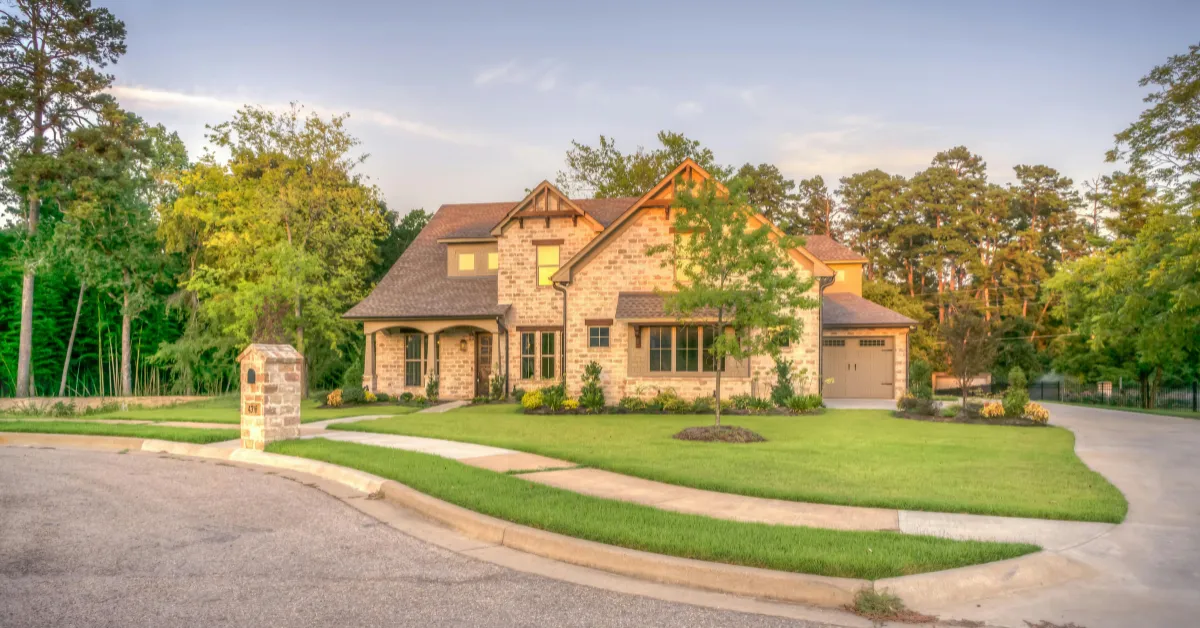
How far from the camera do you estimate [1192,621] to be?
5.09 m

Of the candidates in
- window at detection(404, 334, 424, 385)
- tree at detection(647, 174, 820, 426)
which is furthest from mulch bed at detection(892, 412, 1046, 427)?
window at detection(404, 334, 424, 385)

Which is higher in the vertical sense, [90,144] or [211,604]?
[90,144]

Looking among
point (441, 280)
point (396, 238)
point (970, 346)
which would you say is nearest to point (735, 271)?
point (970, 346)

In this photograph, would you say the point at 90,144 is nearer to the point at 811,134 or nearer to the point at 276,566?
the point at 811,134

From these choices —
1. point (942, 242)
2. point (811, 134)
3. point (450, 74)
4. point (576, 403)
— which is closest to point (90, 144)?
point (450, 74)

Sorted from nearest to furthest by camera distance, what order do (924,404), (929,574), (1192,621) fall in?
(1192,621) → (929,574) → (924,404)

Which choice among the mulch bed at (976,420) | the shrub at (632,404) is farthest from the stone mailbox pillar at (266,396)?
the mulch bed at (976,420)

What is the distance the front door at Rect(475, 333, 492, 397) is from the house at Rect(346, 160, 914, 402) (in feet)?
0.13

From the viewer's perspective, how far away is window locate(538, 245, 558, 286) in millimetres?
26375

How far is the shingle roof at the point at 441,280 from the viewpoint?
26.3 meters

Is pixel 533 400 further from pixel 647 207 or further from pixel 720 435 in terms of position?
pixel 720 435

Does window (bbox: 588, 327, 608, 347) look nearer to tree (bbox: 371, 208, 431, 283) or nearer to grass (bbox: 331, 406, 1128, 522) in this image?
grass (bbox: 331, 406, 1128, 522)

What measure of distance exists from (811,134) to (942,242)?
26.4 meters

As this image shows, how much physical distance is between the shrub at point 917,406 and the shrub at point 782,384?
115 inches
